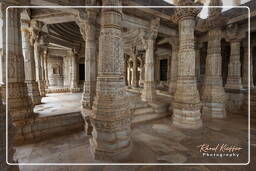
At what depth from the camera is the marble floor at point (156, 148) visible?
264 centimetres

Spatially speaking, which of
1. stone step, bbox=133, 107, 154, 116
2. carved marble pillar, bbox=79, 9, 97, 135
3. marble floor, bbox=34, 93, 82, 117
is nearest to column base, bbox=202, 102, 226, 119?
stone step, bbox=133, 107, 154, 116

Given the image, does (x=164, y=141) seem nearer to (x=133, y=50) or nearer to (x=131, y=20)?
(x=131, y=20)

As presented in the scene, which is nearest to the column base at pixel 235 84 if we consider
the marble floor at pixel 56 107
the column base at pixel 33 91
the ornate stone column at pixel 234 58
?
the ornate stone column at pixel 234 58

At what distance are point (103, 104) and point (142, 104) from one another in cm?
392

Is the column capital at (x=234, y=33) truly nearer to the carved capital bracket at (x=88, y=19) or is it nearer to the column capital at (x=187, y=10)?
the column capital at (x=187, y=10)

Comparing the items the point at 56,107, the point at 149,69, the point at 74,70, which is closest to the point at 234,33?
the point at 149,69

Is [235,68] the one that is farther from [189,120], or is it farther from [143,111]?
[143,111]

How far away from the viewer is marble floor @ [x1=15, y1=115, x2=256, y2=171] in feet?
8.66

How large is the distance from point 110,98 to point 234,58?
9.18 meters

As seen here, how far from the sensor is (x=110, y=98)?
2.87m

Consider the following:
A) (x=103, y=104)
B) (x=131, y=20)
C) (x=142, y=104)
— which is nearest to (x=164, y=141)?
(x=103, y=104)

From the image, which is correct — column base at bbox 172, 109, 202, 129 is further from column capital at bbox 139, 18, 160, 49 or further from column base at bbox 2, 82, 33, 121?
column base at bbox 2, 82, 33, 121

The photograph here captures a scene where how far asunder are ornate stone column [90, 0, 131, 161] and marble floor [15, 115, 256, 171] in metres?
0.33

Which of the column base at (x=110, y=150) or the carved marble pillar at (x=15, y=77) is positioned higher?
the carved marble pillar at (x=15, y=77)
